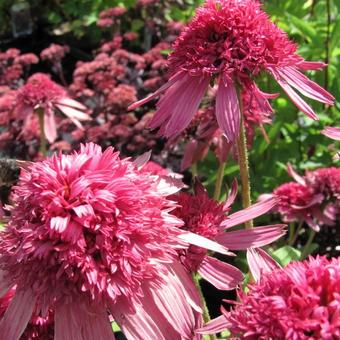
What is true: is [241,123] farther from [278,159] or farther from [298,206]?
[278,159]

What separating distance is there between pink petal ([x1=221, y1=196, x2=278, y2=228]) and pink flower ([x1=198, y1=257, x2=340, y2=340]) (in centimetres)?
21

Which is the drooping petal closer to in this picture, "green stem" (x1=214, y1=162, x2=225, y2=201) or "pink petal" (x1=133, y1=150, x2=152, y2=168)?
"pink petal" (x1=133, y1=150, x2=152, y2=168)

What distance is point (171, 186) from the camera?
95cm

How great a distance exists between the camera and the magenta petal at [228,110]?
98 centimetres

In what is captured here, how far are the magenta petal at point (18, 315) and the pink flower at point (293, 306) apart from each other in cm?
25

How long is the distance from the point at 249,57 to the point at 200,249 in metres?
0.30

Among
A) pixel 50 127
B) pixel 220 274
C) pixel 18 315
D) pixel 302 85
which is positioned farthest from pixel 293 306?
pixel 50 127

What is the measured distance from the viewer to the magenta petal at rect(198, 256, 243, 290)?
91cm

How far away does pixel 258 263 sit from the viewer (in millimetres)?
884

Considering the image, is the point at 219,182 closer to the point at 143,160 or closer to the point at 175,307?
the point at 143,160

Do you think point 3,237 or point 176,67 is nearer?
point 3,237

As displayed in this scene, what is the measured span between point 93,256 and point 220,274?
218 millimetres

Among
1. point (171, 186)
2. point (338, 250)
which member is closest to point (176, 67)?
point (171, 186)

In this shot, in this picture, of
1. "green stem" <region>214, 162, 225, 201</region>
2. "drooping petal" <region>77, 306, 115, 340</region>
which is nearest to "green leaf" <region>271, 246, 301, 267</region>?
"green stem" <region>214, 162, 225, 201</region>
